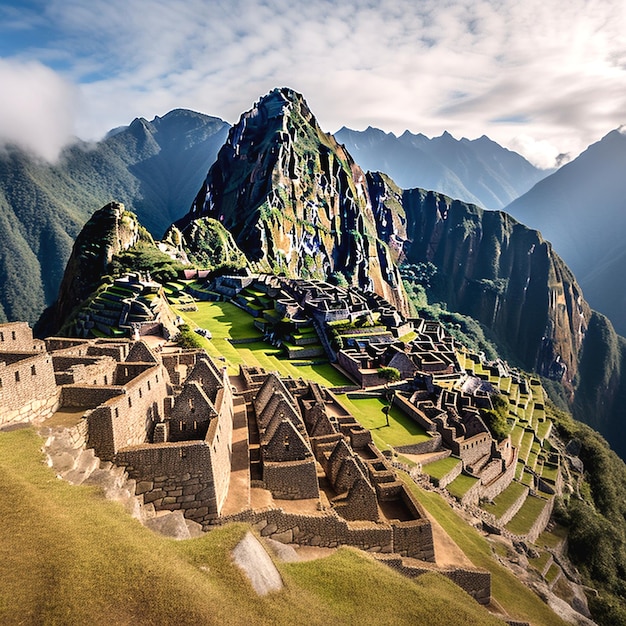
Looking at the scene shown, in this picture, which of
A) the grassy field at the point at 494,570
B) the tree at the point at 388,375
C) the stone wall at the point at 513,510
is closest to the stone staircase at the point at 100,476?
the grassy field at the point at 494,570

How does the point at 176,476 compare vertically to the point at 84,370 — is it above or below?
below

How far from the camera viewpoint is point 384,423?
39000 mm

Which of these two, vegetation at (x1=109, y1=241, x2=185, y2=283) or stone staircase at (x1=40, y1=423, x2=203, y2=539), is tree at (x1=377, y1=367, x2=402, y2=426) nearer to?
stone staircase at (x1=40, y1=423, x2=203, y2=539)

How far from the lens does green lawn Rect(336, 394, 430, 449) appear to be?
116 ft

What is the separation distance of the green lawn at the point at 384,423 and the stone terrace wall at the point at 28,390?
24107 mm

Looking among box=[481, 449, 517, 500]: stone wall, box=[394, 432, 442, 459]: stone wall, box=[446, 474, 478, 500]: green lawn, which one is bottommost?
box=[481, 449, 517, 500]: stone wall

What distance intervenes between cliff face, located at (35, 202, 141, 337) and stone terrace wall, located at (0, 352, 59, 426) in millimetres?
74826

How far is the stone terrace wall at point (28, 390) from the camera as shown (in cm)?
1214

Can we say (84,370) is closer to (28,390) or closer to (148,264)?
(28,390)

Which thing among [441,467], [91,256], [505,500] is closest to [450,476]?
[441,467]

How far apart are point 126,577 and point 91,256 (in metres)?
94.1

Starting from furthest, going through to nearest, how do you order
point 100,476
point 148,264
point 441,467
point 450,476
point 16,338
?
point 148,264, point 441,467, point 450,476, point 16,338, point 100,476

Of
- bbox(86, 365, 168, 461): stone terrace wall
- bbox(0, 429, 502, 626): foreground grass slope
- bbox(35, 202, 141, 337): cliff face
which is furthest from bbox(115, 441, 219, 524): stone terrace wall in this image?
bbox(35, 202, 141, 337): cliff face

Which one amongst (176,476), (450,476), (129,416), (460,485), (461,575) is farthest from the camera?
(450,476)
